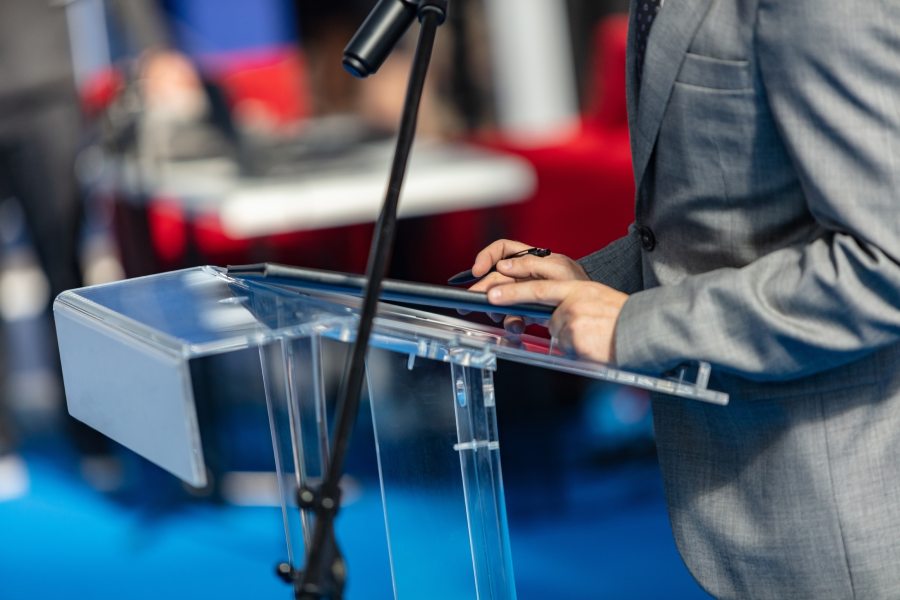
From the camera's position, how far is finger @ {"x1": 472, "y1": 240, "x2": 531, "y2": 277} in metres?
1.18

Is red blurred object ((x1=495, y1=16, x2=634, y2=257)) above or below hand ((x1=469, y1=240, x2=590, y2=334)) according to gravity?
below

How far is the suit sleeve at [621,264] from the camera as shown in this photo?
1239mm

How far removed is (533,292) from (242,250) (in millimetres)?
3018

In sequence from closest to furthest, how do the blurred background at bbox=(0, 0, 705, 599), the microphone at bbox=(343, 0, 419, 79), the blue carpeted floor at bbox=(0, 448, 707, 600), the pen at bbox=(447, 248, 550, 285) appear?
1. the microphone at bbox=(343, 0, 419, 79)
2. the pen at bbox=(447, 248, 550, 285)
3. the blue carpeted floor at bbox=(0, 448, 707, 600)
4. the blurred background at bbox=(0, 0, 705, 599)

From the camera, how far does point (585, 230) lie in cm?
351

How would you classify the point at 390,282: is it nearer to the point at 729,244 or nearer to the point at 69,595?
the point at 729,244

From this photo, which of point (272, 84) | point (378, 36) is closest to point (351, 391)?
point (378, 36)

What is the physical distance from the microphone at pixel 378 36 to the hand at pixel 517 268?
26 cm

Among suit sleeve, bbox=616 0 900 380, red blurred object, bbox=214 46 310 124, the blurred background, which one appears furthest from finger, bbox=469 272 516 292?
red blurred object, bbox=214 46 310 124

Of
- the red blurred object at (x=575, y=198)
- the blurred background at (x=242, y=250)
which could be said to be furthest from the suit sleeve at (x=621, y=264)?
the red blurred object at (x=575, y=198)

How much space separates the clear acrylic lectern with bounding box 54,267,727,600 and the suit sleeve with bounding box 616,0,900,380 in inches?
2.1

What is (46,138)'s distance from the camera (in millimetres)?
3568

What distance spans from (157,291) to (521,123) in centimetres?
550

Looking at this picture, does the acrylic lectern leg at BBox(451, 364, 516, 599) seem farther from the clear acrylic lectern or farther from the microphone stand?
the microphone stand
